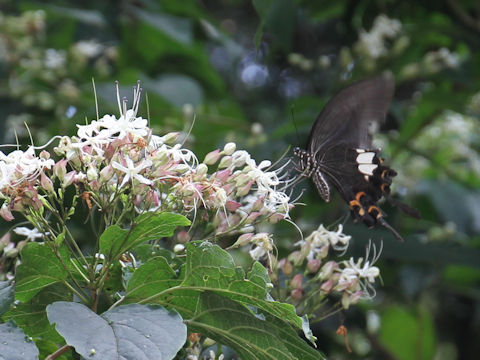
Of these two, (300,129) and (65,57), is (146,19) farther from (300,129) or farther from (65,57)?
(300,129)

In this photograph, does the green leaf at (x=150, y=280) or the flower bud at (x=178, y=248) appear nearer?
the green leaf at (x=150, y=280)

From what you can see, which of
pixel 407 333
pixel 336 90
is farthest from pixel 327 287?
pixel 407 333

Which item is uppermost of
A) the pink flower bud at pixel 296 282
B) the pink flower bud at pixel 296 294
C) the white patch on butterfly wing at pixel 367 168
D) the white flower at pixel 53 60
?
the pink flower bud at pixel 296 282

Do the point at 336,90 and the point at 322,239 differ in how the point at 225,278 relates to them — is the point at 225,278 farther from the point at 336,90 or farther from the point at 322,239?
the point at 336,90

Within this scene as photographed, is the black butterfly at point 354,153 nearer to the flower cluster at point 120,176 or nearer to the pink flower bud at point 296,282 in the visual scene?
the pink flower bud at point 296,282

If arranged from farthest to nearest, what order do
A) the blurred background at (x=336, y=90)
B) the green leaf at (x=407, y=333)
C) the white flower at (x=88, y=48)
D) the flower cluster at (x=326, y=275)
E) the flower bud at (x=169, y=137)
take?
the green leaf at (x=407, y=333)
the white flower at (x=88, y=48)
the blurred background at (x=336, y=90)
the flower cluster at (x=326, y=275)
the flower bud at (x=169, y=137)

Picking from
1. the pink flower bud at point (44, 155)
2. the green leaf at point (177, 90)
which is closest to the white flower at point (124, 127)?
the pink flower bud at point (44, 155)
